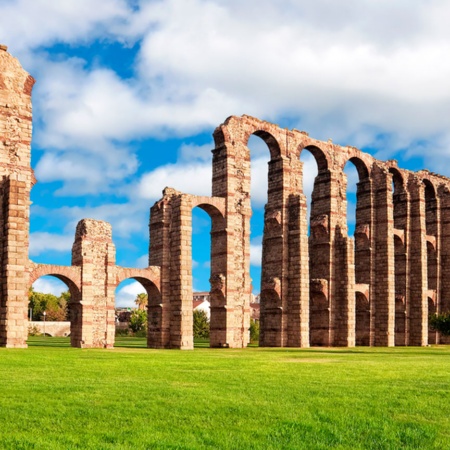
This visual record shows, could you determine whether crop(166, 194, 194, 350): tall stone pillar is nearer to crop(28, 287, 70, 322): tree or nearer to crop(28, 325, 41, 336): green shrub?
crop(28, 325, 41, 336): green shrub

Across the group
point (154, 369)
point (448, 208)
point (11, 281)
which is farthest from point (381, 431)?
point (448, 208)

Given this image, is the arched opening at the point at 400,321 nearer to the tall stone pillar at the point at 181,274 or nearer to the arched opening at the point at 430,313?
the arched opening at the point at 430,313

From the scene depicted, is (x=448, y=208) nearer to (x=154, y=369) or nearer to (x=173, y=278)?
(x=173, y=278)

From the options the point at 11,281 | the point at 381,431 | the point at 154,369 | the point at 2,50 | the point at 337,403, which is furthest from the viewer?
the point at 2,50

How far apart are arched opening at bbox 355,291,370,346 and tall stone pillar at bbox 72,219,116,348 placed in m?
18.6

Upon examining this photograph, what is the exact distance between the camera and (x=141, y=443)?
315 inches

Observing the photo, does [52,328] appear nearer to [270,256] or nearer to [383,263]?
[270,256]

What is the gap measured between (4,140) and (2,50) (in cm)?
392

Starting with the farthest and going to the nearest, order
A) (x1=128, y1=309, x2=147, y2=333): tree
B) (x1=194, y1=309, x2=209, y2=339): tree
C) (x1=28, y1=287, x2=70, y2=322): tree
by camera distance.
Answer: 1. (x1=28, y1=287, x2=70, y2=322): tree
2. (x1=128, y1=309, x2=147, y2=333): tree
3. (x1=194, y1=309, x2=209, y2=339): tree

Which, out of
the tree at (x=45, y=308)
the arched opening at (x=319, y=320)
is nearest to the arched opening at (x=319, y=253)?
the arched opening at (x=319, y=320)

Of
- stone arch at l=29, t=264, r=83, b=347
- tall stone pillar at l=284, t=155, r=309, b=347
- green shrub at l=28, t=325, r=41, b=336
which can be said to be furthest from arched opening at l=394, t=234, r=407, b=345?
green shrub at l=28, t=325, r=41, b=336

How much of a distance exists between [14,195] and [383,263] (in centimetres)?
2699

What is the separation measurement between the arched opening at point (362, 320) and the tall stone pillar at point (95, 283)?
1857cm

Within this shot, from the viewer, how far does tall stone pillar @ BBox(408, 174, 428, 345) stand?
46219mm
